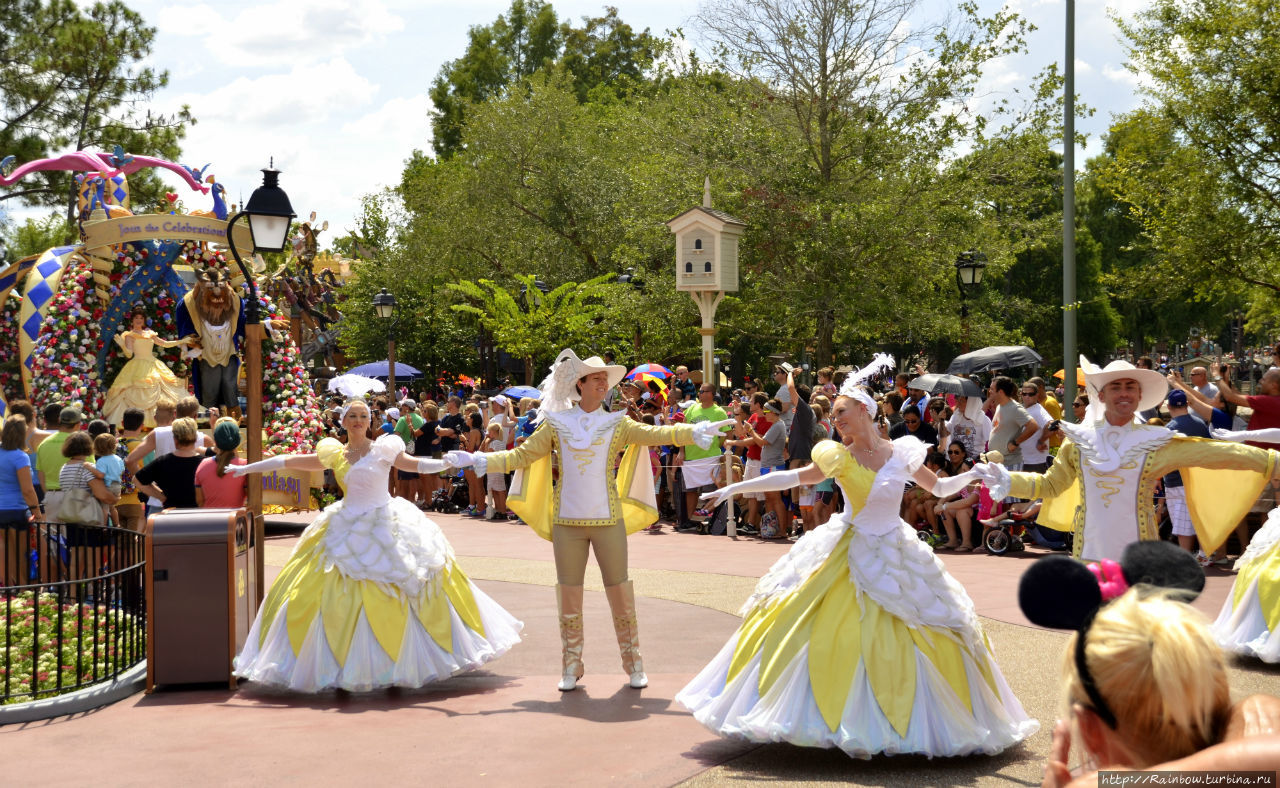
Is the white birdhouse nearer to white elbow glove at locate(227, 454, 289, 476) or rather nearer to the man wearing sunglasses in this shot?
the man wearing sunglasses

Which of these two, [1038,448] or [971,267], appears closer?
[1038,448]

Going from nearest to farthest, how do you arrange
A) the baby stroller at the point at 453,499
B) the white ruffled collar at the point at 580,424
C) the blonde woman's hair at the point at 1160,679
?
the blonde woman's hair at the point at 1160,679 < the white ruffled collar at the point at 580,424 < the baby stroller at the point at 453,499

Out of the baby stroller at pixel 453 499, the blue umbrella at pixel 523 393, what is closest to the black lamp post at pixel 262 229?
the blue umbrella at pixel 523 393

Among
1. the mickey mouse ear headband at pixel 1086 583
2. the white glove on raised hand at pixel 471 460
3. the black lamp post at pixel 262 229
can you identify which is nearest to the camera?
the mickey mouse ear headband at pixel 1086 583

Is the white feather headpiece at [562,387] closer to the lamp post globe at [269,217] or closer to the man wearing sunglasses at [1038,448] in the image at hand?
the lamp post globe at [269,217]

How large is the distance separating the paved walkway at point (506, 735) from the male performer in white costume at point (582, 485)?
43 centimetres

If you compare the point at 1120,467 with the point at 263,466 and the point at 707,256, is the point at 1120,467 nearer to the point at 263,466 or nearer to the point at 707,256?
the point at 263,466

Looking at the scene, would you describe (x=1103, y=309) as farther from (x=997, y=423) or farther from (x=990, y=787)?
(x=990, y=787)

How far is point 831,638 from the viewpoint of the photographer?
5.53 metres

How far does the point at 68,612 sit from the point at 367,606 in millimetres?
2877

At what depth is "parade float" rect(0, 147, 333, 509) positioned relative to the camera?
1667 cm

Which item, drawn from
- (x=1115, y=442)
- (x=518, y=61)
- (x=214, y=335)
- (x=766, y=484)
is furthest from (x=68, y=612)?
(x=518, y=61)

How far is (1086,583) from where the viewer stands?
192cm

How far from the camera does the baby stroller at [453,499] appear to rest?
18.8 m
